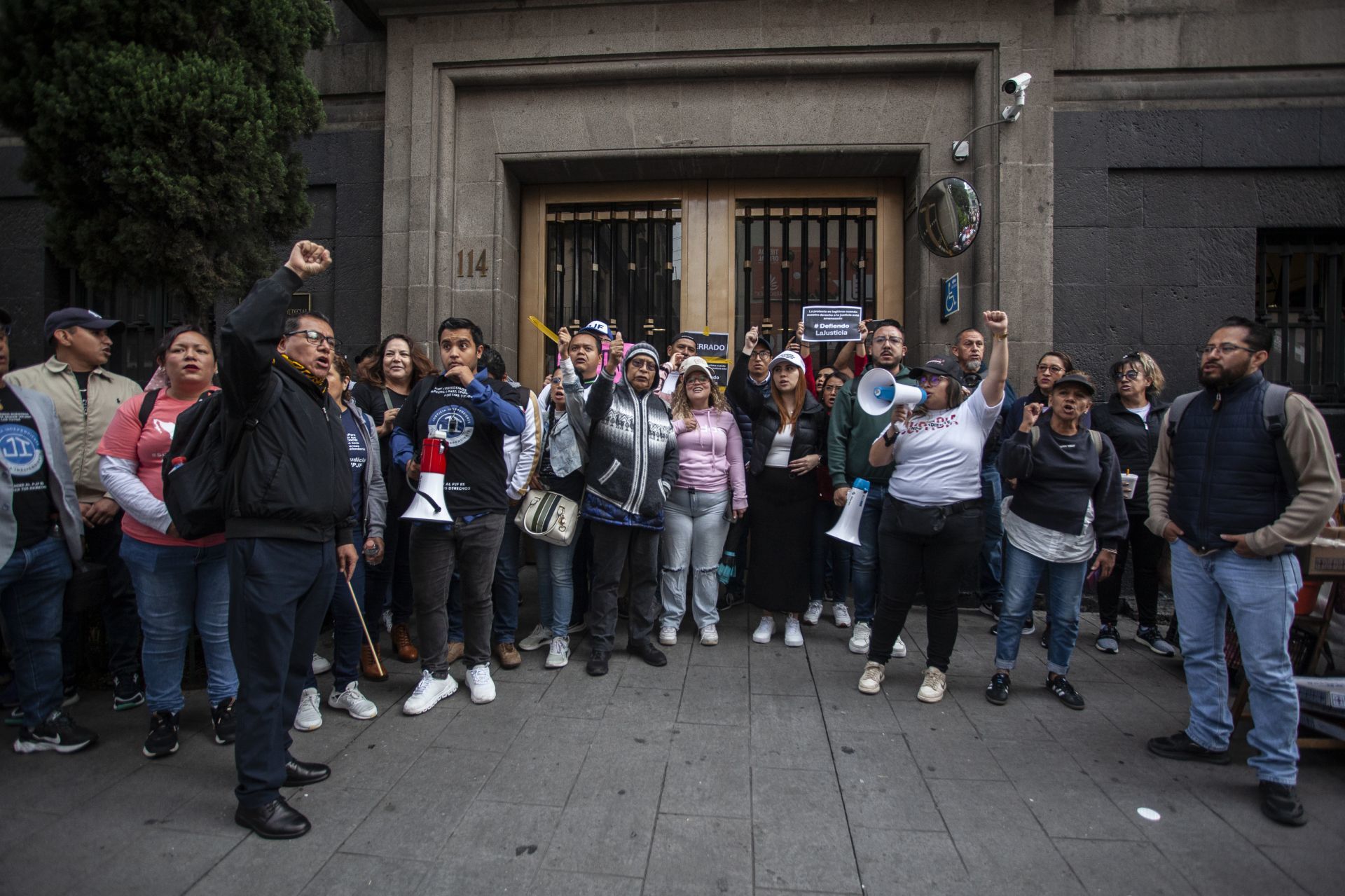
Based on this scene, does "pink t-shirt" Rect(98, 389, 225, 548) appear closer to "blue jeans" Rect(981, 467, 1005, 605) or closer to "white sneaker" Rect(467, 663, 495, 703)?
"white sneaker" Rect(467, 663, 495, 703)

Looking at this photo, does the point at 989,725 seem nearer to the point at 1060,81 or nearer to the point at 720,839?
the point at 720,839

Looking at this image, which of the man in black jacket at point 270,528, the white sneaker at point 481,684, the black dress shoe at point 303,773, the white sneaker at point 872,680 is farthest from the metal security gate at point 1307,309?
the black dress shoe at point 303,773

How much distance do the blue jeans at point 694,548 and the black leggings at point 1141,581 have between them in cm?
286

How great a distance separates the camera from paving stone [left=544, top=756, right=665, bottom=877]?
105 inches

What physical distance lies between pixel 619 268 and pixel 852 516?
431 cm

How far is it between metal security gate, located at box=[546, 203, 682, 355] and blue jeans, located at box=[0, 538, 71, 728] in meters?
4.94

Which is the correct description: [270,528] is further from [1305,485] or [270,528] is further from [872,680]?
[1305,485]

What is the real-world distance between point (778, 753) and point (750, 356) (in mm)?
2754

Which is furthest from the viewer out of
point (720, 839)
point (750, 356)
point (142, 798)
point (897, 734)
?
point (750, 356)

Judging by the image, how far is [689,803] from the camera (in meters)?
3.07

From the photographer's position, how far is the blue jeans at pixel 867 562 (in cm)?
507

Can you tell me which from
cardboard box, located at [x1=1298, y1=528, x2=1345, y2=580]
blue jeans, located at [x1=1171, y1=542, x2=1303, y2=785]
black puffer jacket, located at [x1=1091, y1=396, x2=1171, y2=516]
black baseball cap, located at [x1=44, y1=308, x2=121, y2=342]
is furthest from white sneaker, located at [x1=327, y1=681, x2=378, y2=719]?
black puffer jacket, located at [x1=1091, y1=396, x2=1171, y2=516]

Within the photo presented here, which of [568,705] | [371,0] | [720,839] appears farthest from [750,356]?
[371,0]

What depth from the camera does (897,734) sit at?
12.4 ft
